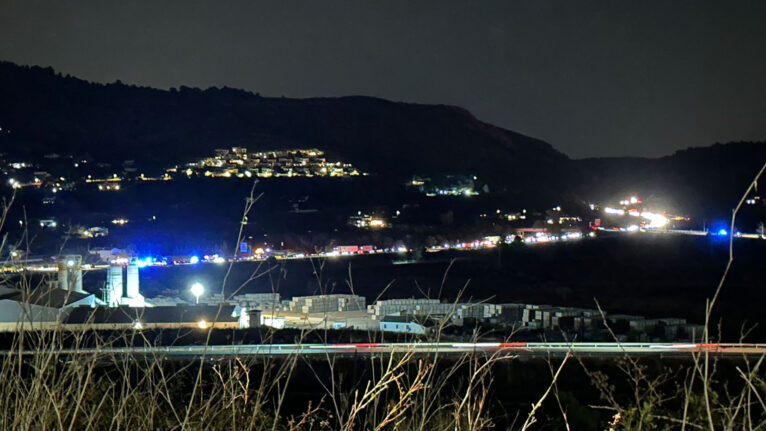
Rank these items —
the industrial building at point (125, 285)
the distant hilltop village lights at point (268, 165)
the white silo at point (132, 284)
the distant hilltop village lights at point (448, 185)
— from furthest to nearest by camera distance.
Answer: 1. the distant hilltop village lights at point (448, 185)
2. the distant hilltop village lights at point (268, 165)
3. the white silo at point (132, 284)
4. the industrial building at point (125, 285)

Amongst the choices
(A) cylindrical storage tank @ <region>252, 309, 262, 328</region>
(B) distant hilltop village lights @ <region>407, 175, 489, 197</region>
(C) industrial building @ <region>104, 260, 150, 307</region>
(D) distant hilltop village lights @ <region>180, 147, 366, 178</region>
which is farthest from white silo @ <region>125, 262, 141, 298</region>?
(B) distant hilltop village lights @ <region>407, 175, 489, 197</region>

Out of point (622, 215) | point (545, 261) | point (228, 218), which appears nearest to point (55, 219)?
point (228, 218)

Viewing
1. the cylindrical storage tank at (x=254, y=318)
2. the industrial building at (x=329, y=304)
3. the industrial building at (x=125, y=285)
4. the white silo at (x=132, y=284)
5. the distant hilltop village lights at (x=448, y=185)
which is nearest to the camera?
the cylindrical storage tank at (x=254, y=318)

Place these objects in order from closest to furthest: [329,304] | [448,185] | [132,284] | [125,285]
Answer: [132,284] → [125,285] → [329,304] → [448,185]

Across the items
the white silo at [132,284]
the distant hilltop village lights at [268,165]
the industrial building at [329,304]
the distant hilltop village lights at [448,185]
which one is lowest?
the industrial building at [329,304]

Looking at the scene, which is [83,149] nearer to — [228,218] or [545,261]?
[228,218]

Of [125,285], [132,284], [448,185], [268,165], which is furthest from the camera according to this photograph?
[268,165]

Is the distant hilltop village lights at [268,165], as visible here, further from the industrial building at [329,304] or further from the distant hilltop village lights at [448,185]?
the industrial building at [329,304]

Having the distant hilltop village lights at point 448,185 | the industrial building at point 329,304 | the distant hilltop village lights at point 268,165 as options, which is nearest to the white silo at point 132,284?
the industrial building at point 329,304

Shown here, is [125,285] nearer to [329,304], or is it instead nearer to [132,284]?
[132,284]

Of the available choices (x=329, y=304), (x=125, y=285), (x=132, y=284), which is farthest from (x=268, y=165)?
(x=132, y=284)
